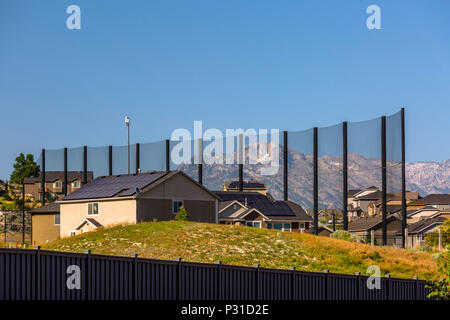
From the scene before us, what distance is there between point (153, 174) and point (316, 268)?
82.6 ft

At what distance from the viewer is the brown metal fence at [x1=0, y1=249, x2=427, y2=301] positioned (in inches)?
840

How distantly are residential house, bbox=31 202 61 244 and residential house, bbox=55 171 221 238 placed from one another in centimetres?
1121

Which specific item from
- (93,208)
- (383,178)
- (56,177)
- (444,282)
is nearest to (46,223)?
(93,208)

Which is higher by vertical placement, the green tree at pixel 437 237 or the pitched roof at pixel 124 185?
the pitched roof at pixel 124 185

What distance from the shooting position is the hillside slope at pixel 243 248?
4912cm

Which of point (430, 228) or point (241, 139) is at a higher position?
point (241, 139)

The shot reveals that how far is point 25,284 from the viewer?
21.2m

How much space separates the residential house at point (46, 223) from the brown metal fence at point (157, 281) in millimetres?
56746

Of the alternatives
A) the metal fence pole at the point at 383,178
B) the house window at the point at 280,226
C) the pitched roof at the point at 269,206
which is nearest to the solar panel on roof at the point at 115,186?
the pitched roof at the point at 269,206

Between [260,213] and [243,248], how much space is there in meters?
35.0

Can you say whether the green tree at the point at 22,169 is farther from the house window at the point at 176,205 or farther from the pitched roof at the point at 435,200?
the pitched roof at the point at 435,200

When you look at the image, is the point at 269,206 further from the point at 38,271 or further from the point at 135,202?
the point at 38,271
